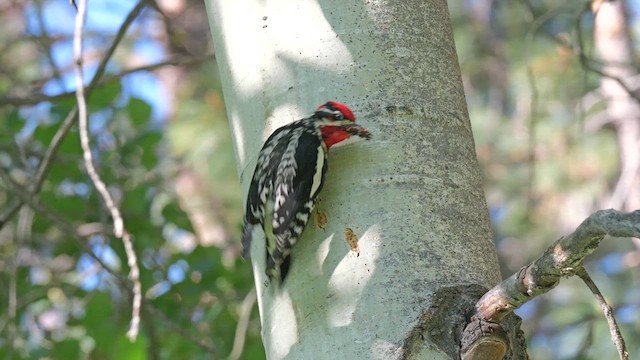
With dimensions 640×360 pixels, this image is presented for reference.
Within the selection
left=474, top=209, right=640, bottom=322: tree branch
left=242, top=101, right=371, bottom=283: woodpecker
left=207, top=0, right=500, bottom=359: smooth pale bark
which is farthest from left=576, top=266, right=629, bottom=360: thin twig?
left=242, top=101, right=371, bottom=283: woodpecker

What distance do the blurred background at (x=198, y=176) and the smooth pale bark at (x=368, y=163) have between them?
83 centimetres

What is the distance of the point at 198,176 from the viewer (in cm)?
748

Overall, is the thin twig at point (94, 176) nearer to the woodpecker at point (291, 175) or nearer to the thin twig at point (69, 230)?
the thin twig at point (69, 230)

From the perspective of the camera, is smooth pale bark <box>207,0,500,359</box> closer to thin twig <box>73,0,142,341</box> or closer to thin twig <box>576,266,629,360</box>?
thin twig <box>576,266,629,360</box>

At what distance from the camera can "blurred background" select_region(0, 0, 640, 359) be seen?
12.2 feet

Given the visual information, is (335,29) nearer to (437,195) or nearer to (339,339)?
(437,195)

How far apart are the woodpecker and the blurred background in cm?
94

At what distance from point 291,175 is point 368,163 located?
0.59 feet

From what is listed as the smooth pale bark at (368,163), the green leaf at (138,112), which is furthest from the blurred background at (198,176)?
the smooth pale bark at (368,163)

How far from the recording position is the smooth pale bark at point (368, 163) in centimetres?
178

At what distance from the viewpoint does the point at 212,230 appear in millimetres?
7133

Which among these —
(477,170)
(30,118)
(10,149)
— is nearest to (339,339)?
(477,170)

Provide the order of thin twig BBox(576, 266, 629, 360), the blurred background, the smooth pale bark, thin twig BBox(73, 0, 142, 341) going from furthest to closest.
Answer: the blurred background < thin twig BBox(73, 0, 142, 341) < the smooth pale bark < thin twig BBox(576, 266, 629, 360)

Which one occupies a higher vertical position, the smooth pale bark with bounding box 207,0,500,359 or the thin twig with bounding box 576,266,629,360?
the smooth pale bark with bounding box 207,0,500,359
